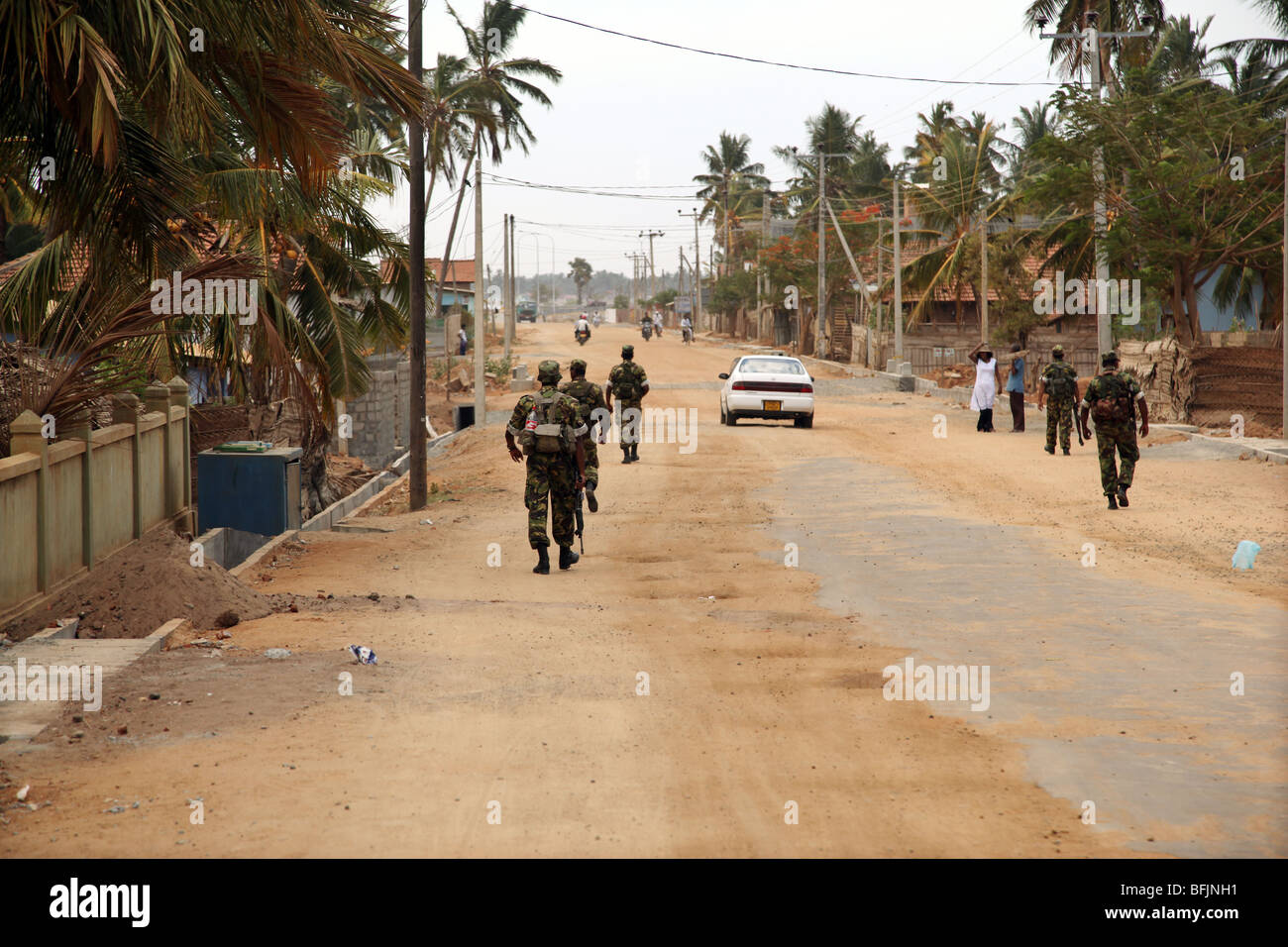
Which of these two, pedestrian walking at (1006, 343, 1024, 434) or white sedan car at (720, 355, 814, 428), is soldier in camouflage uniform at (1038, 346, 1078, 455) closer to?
pedestrian walking at (1006, 343, 1024, 434)

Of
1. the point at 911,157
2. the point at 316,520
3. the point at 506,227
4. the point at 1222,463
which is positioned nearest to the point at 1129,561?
the point at 1222,463

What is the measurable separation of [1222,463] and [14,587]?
1669 cm

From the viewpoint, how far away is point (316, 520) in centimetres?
1712

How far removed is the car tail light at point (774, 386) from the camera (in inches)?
1020

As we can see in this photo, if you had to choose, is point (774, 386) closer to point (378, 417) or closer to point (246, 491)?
point (378, 417)

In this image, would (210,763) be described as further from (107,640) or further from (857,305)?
(857,305)

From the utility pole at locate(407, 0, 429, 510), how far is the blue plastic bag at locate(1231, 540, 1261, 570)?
10333 millimetres

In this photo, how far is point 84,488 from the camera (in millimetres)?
10602

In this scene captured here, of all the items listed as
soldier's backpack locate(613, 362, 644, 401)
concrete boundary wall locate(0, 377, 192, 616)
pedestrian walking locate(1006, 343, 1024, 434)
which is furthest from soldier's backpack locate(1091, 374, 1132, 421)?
concrete boundary wall locate(0, 377, 192, 616)

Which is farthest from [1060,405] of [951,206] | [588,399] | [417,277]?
[951,206]

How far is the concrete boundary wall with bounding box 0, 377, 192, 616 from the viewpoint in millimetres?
9109

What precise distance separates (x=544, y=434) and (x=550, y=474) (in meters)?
0.45

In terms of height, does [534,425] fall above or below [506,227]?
below

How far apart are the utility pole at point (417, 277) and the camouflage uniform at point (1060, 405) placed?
9.77 meters
